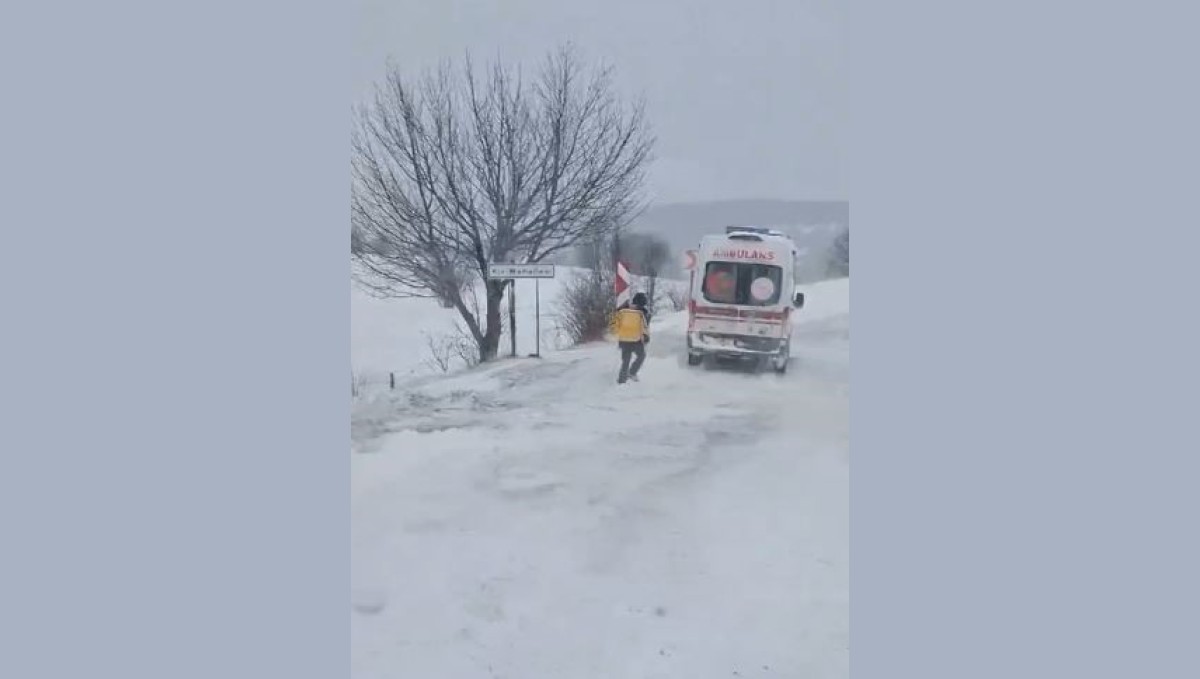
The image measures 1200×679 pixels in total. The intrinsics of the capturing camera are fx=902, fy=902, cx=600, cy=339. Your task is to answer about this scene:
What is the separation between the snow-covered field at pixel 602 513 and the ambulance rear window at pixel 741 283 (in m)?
0.16

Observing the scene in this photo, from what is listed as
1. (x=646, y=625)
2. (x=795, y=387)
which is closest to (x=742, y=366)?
(x=795, y=387)

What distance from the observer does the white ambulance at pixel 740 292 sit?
10.9 ft

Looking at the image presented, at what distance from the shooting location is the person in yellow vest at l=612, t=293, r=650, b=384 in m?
3.34

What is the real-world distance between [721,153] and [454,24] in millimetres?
1099

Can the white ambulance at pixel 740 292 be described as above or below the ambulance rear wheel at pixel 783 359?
above

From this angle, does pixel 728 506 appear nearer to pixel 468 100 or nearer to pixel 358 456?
pixel 358 456

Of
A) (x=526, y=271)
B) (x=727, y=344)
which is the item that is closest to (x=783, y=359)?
(x=727, y=344)

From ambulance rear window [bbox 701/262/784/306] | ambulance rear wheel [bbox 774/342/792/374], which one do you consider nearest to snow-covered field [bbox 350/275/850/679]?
ambulance rear wheel [bbox 774/342/792/374]

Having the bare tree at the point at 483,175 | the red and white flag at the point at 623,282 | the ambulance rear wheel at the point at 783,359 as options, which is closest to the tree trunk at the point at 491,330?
the bare tree at the point at 483,175

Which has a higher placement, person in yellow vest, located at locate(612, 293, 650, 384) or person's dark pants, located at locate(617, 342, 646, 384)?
person in yellow vest, located at locate(612, 293, 650, 384)

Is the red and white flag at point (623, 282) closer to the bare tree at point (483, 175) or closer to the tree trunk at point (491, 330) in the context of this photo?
the bare tree at point (483, 175)

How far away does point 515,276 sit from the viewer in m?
3.33

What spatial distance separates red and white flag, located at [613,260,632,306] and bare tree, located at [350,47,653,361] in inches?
6.5

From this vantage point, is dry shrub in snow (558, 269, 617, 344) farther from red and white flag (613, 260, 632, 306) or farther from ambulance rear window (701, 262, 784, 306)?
ambulance rear window (701, 262, 784, 306)
